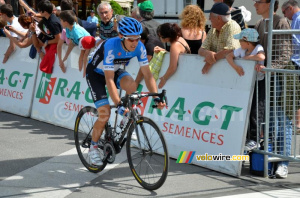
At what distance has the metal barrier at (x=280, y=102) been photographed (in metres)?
6.80

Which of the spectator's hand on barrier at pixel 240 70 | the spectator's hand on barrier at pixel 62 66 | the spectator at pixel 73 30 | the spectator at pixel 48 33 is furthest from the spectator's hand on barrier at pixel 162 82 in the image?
the spectator at pixel 48 33

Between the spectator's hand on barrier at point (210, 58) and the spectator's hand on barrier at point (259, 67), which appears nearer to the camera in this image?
the spectator's hand on barrier at point (259, 67)

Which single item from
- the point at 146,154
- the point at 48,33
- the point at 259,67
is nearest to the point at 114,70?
the point at 146,154

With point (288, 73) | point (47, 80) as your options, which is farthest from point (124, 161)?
point (47, 80)

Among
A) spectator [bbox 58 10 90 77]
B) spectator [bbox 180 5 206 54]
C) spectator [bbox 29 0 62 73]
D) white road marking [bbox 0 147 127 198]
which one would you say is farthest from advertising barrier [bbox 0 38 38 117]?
spectator [bbox 180 5 206 54]

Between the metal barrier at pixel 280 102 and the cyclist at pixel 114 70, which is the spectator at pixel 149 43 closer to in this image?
the cyclist at pixel 114 70

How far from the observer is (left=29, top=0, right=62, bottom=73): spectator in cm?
1024

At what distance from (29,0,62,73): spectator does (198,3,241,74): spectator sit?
3633 millimetres

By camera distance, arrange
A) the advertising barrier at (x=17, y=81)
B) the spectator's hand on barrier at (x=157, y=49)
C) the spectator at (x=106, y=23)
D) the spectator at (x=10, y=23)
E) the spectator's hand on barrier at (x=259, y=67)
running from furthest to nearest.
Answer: the spectator at (x=10, y=23) → the advertising barrier at (x=17, y=81) → the spectator at (x=106, y=23) → the spectator's hand on barrier at (x=157, y=49) → the spectator's hand on barrier at (x=259, y=67)

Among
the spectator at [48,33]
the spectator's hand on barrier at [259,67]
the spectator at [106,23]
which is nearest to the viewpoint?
the spectator's hand on barrier at [259,67]

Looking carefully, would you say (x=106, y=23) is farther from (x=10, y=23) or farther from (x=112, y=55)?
(x=112, y=55)

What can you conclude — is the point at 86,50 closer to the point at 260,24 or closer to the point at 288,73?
the point at 260,24

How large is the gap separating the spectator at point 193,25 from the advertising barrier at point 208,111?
2.23ft

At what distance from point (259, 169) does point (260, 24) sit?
6.05ft
